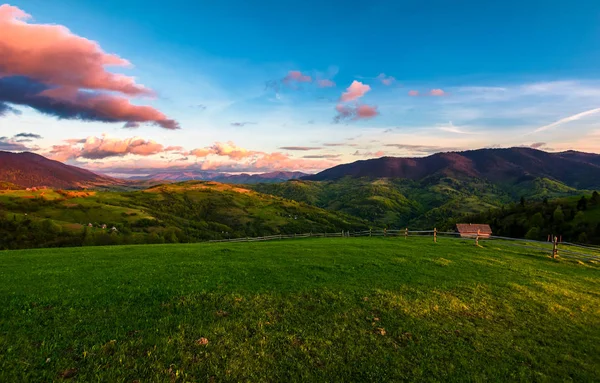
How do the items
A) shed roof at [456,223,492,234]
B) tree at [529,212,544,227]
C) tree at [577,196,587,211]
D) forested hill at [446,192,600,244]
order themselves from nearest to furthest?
forested hill at [446,192,600,244] < tree at [577,196,587,211] < tree at [529,212,544,227] < shed roof at [456,223,492,234]

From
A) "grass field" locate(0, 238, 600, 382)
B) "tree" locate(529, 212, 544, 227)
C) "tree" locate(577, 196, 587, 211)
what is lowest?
"tree" locate(529, 212, 544, 227)

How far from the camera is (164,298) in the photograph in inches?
565

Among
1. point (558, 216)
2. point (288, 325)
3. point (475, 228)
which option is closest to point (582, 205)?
point (558, 216)

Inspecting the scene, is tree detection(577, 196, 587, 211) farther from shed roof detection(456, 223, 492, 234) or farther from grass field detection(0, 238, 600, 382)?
grass field detection(0, 238, 600, 382)

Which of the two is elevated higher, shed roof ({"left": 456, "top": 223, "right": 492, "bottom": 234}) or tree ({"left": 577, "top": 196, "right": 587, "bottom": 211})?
tree ({"left": 577, "top": 196, "right": 587, "bottom": 211})

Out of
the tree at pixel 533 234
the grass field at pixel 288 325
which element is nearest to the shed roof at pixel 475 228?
the tree at pixel 533 234

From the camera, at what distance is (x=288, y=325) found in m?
12.2

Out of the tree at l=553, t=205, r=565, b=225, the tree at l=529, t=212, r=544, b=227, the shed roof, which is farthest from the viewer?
the shed roof

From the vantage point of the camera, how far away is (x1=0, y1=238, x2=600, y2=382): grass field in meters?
9.27

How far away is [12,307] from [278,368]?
12.5m

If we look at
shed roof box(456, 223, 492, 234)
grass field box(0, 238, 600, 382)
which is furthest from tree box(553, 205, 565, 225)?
grass field box(0, 238, 600, 382)

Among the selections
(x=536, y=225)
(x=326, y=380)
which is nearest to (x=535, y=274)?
(x=326, y=380)

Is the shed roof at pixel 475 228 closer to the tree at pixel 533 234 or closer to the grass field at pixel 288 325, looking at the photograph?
the tree at pixel 533 234

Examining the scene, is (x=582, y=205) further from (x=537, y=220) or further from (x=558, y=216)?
(x=537, y=220)
